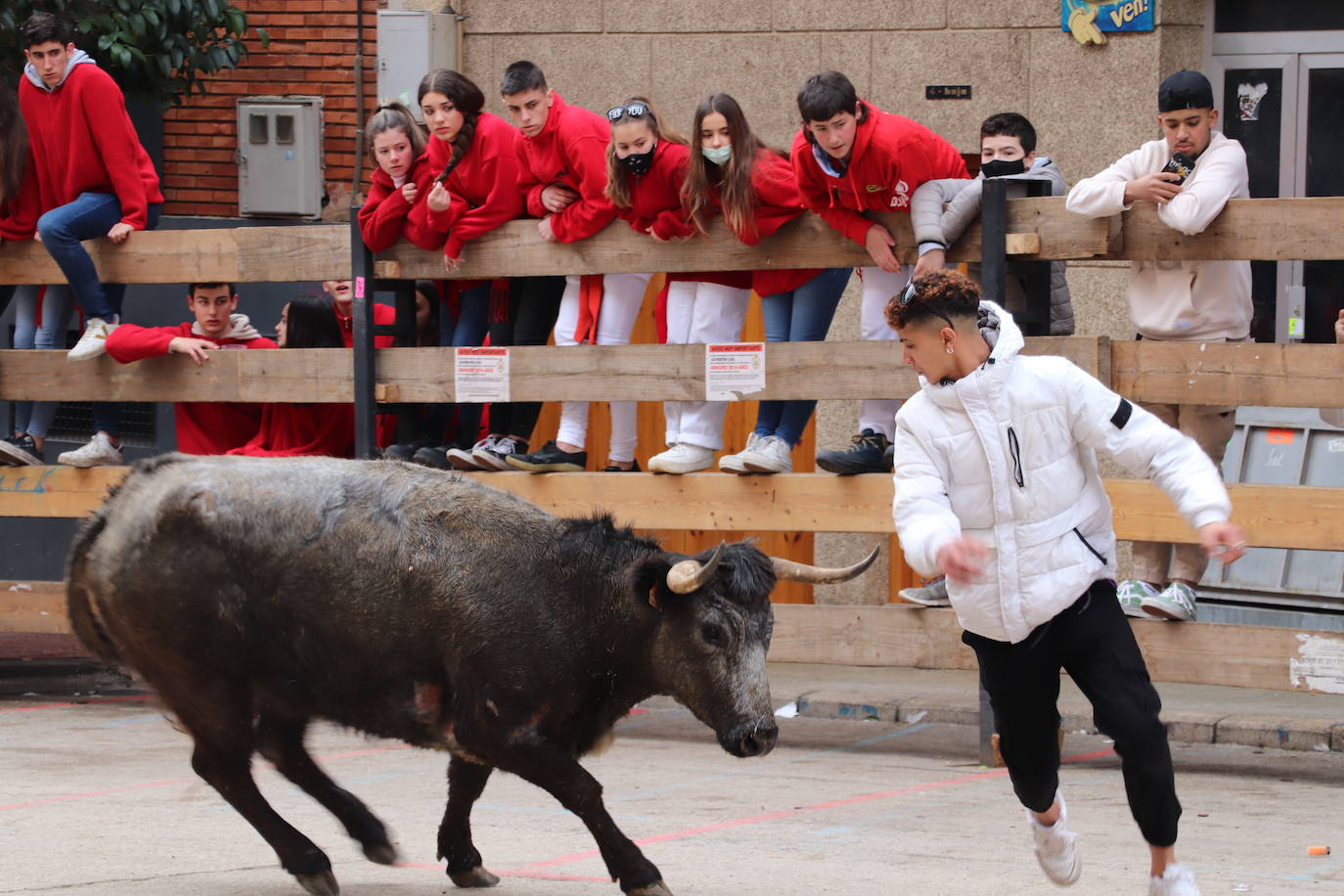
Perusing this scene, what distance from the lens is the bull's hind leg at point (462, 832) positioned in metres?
5.85

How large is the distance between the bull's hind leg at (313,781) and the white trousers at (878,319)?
124 inches

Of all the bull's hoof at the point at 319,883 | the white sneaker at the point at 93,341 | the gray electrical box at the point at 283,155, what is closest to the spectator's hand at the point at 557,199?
the white sneaker at the point at 93,341

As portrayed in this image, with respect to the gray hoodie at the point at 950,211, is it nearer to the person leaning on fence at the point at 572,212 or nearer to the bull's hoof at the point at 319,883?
the person leaning on fence at the point at 572,212

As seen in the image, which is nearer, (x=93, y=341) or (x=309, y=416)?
(x=93, y=341)

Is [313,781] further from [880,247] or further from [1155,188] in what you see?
[1155,188]

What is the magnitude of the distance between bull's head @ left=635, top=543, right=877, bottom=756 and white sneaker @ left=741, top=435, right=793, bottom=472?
2439mm

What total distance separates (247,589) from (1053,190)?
430 centimetres

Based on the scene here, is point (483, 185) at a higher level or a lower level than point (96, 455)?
higher

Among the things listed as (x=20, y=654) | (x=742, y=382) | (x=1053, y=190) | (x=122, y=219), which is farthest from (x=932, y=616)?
(x=20, y=654)

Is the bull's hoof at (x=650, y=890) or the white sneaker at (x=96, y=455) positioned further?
the white sneaker at (x=96, y=455)

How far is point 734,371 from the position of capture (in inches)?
321

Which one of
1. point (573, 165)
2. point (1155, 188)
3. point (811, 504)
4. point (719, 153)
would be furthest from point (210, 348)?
point (1155, 188)

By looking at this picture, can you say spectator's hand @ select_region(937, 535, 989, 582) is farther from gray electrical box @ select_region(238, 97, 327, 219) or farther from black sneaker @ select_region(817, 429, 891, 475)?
gray electrical box @ select_region(238, 97, 327, 219)

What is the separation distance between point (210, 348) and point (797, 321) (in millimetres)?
3105
